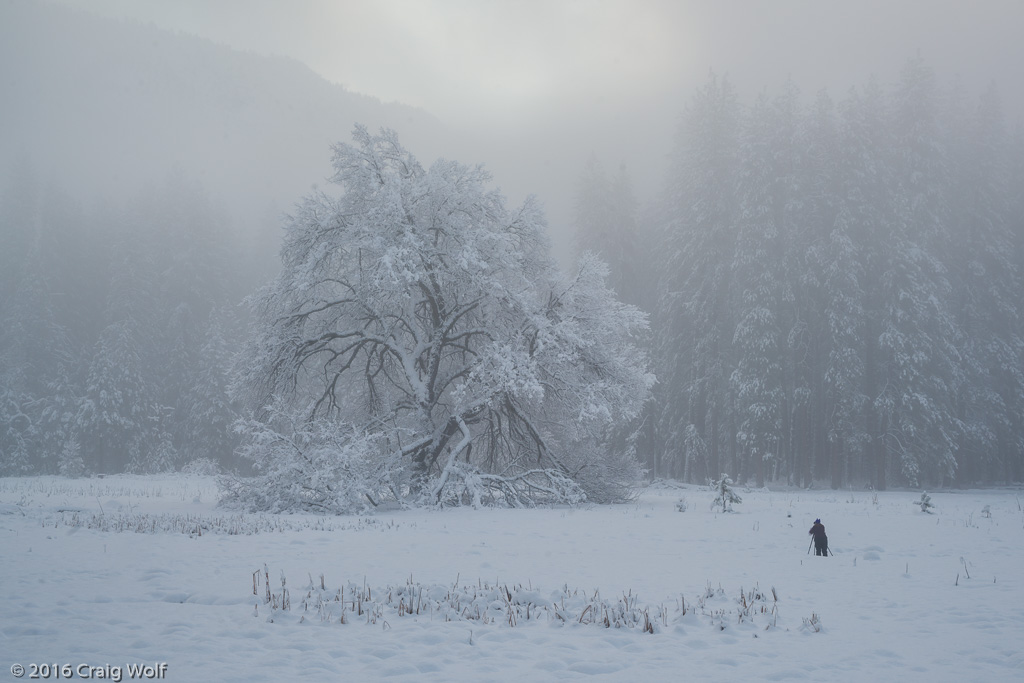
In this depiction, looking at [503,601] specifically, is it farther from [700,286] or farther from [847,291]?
[700,286]

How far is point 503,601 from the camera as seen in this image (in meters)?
7.09

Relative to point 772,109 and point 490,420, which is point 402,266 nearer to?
point 490,420

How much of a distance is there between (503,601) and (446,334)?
13.8m

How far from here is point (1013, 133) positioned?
115 feet

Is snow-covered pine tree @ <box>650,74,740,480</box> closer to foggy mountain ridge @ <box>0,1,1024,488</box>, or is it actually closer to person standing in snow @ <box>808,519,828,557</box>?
foggy mountain ridge @ <box>0,1,1024,488</box>

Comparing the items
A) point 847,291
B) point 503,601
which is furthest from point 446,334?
point 847,291

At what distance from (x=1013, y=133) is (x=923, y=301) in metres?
17.5

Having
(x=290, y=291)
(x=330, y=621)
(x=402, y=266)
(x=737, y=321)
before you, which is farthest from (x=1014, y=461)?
(x=330, y=621)

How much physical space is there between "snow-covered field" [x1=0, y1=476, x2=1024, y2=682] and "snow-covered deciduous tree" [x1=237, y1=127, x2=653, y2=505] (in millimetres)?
5449

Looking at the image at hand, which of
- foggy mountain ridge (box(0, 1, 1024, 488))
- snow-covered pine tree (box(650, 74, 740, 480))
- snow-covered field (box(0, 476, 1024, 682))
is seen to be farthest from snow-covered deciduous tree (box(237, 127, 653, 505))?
snow-covered pine tree (box(650, 74, 740, 480))

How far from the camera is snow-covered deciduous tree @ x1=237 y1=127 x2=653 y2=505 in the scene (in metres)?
18.1

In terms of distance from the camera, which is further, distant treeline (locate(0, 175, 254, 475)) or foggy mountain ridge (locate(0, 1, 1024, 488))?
distant treeline (locate(0, 175, 254, 475))

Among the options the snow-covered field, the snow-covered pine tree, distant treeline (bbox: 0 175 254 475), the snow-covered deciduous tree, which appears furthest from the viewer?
distant treeline (bbox: 0 175 254 475)

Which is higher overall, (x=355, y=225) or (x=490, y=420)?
(x=355, y=225)
